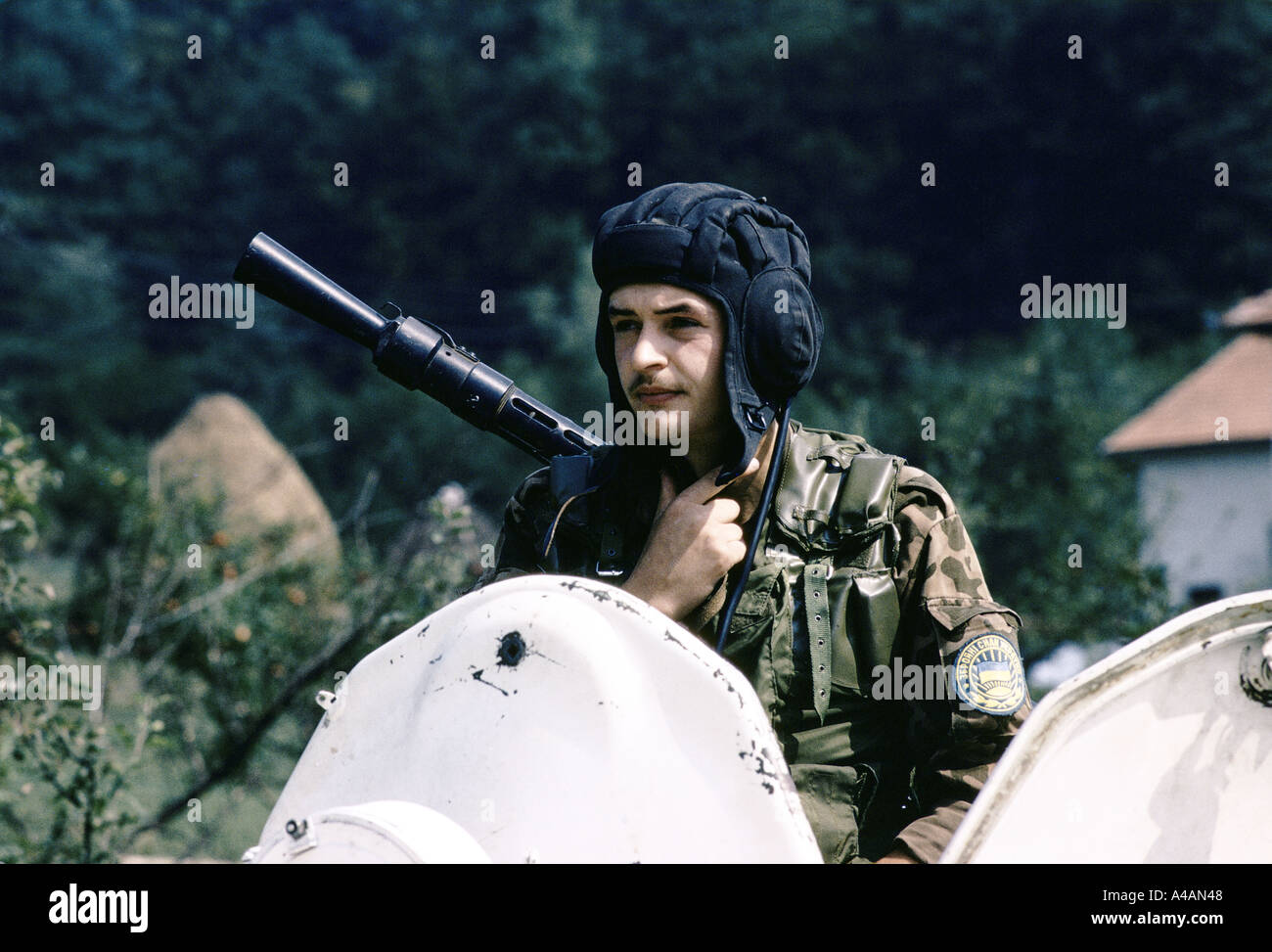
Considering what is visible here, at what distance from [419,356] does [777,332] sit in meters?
0.79

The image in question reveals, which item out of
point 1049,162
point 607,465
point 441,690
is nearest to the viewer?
point 441,690

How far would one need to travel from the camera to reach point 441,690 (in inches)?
81.7

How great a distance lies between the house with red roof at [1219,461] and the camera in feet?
84.0

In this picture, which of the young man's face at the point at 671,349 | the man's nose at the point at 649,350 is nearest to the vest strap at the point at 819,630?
the young man's face at the point at 671,349

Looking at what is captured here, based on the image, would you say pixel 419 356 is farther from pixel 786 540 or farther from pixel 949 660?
pixel 949 660

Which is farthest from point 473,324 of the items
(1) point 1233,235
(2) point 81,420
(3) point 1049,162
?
(1) point 1233,235

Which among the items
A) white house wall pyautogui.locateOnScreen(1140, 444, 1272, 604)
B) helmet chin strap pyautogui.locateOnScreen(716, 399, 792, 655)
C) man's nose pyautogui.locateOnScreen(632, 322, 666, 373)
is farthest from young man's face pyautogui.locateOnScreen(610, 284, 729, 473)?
white house wall pyautogui.locateOnScreen(1140, 444, 1272, 604)

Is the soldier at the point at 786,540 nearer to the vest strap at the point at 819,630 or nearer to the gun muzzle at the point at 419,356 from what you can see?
the vest strap at the point at 819,630

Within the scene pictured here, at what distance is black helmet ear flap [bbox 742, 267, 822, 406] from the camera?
266cm

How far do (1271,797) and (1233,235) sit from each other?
40.0m

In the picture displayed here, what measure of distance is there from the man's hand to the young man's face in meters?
0.19

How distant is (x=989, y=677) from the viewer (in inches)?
94.0
